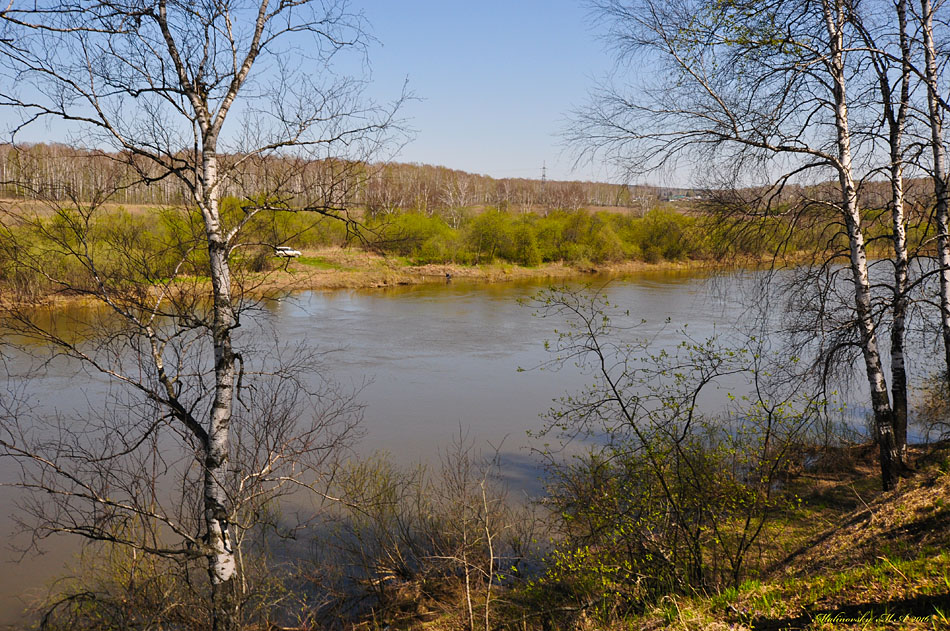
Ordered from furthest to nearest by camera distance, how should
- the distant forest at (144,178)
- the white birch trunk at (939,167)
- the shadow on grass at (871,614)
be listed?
the white birch trunk at (939,167), the distant forest at (144,178), the shadow on grass at (871,614)

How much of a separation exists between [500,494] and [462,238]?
35125 millimetres

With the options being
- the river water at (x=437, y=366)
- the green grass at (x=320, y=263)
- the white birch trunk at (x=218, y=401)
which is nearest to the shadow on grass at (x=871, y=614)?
the river water at (x=437, y=366)

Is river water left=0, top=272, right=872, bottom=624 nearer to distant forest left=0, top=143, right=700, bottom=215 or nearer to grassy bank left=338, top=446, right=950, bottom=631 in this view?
distant forest left=0, top=143, right=700, bottom=215

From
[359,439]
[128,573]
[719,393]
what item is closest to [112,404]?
[359,439]

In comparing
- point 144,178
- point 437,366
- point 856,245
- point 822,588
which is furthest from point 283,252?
point 437,366

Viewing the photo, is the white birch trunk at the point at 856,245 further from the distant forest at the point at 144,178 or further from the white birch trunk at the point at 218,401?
the white birch trunk at the point at 218,401

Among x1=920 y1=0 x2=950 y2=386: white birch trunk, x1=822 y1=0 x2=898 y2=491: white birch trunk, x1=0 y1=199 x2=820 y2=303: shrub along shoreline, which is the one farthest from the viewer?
x1=822 y1=0 x2=898 y2=491: white birch trunk

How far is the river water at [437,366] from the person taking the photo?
9.45 metres

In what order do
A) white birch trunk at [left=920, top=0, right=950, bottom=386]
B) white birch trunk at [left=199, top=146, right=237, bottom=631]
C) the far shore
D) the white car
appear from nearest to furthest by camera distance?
1. white birch trunk at [left=199, top=146, right=237, bottom=631]
2. the white car
3. white birch trunk at [left=920, top=0, right=950, bottom=386]
4. the far shore

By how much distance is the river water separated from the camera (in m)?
9.45

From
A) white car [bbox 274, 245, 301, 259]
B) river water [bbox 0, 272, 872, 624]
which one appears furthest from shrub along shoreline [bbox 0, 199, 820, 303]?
river water [bbox 0, 272, 872, 624]

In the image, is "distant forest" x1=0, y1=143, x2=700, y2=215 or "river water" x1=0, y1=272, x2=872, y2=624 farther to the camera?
"river water" x1=0, y1=272, x2=872, y2=624

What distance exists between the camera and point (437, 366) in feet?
53.6

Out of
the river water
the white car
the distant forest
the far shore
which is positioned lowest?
the river water
